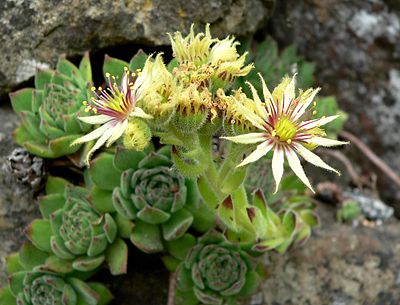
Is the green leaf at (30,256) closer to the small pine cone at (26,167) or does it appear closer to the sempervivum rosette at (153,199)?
the small pine cone at (26,167)

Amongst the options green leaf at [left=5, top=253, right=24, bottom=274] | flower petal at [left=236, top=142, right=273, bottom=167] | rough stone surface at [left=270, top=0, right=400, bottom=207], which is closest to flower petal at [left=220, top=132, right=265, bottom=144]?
flower petal at [left=236, top=142, right=273, bottom=167]

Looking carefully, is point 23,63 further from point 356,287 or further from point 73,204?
point 356,287

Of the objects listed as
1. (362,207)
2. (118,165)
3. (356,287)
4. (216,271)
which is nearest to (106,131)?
(118,165)

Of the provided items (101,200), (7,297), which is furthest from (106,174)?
(7,297)

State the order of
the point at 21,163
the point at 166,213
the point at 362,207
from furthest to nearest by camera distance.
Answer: the point at 362,207, the point at 21,163, the point at 166,213

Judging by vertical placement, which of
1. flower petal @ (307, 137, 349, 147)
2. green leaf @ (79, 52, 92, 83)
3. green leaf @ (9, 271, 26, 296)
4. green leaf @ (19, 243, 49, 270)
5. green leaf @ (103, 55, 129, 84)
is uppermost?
flower petal @ (307, 137, 349, 147)

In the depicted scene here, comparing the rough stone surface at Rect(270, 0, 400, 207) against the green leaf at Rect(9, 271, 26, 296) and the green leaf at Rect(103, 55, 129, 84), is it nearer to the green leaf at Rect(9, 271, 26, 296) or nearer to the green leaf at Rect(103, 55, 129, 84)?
the green leaf at Rect(103, 55, 129, 84)

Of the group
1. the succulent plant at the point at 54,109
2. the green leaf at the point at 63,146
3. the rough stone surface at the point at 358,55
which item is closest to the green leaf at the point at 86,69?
the succulent plant at the point at 54,109
